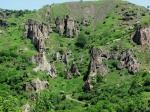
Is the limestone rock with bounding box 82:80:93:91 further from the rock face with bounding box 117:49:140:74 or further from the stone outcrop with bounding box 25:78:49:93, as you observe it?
the rock face with bounding box 117:49:140:74

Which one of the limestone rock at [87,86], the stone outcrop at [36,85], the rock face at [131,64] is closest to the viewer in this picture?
the stone outcrop at [36,85]

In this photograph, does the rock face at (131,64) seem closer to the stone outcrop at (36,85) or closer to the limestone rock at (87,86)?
the limestone rock at (87,86)

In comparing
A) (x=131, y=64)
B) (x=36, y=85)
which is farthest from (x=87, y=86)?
(x=131, y=64)

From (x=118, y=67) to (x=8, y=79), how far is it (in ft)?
176

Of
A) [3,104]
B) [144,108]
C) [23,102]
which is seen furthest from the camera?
[23,102]

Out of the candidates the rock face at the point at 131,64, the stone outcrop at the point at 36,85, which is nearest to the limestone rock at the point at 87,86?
the stone outcrop at the point at 36,85

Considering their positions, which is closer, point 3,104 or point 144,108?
point 3,104

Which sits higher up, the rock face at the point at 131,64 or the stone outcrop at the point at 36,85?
the rock face at the point at 131,64

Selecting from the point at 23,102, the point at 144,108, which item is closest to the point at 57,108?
the point at 23,102

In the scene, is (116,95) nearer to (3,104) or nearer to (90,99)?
(90,99)

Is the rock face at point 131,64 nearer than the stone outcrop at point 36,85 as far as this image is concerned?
No

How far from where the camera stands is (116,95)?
17188 cm

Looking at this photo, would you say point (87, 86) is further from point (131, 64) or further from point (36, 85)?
point (131, 64)

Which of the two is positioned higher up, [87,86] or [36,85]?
[36,85]
